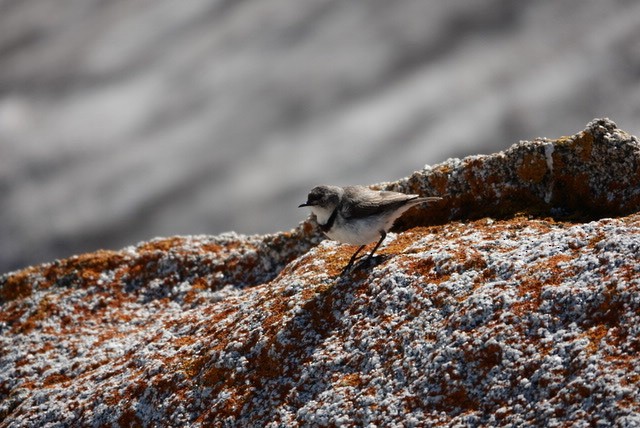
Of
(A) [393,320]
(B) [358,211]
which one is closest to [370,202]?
(B) [358,211]

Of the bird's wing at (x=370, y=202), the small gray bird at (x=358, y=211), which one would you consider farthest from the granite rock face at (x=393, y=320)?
the bird's wing at (x=370, y=202)

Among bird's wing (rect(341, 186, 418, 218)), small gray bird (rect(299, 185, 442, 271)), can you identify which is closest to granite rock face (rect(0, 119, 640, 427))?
small gray bird (rect(299, 185, 442, 271))

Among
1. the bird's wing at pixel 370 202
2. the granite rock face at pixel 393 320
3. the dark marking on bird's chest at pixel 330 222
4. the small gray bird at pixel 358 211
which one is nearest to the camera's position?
the granite rock face at pixel 393 320

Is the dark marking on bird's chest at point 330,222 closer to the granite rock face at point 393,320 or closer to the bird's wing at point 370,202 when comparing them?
the bird's wing at point 370,202

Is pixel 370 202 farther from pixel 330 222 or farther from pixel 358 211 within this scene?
pixel 330 222

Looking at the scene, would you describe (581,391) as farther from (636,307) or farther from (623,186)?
(623,186)

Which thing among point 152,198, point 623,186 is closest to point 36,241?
point 152,198

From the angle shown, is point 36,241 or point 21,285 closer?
point 21,285
